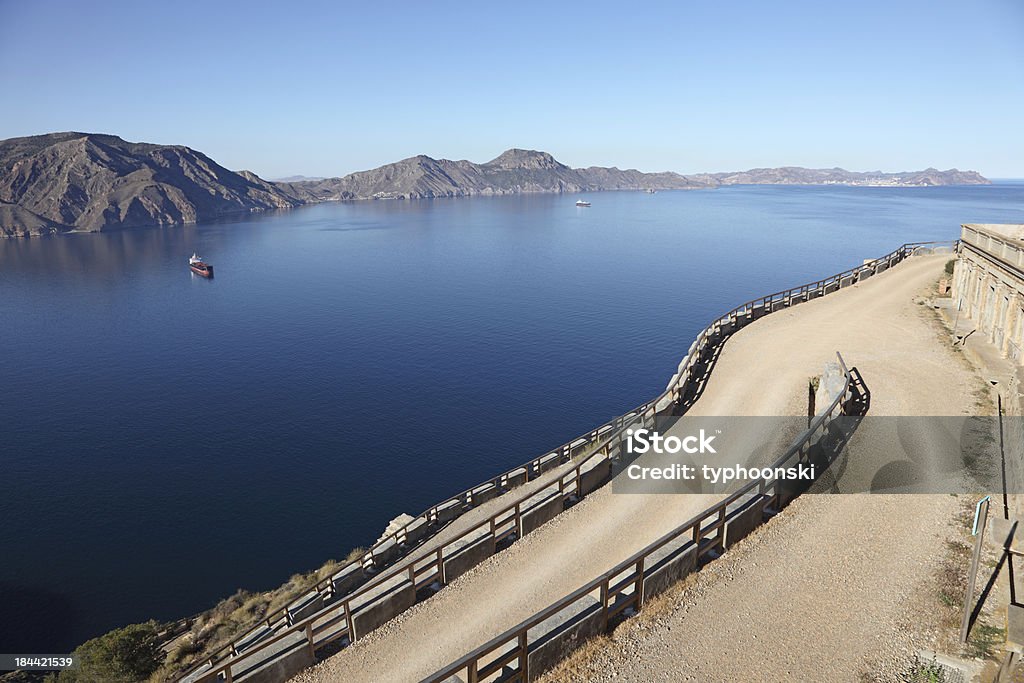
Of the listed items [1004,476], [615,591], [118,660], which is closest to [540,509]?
[615,591]

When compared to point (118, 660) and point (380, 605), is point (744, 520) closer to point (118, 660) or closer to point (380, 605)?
point (380, 605)

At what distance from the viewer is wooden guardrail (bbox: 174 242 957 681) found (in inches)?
480

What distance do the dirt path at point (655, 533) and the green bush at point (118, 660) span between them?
11.1m

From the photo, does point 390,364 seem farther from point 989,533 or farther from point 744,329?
point 989,533

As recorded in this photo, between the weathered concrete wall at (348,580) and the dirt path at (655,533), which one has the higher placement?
the dirt path at (655,533)

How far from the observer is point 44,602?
29.1m

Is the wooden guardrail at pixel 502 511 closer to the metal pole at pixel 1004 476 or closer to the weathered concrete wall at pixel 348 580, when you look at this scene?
the weathered concrete wall at pixel 348 580

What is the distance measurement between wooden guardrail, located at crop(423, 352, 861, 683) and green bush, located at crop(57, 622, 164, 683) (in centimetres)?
1323

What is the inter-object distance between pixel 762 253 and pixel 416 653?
12594cm

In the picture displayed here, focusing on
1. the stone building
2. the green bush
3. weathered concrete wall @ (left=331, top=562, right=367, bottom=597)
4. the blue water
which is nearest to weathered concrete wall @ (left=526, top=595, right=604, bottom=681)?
weathered concrete wall @ (left=331, top=562, right=367, bottom=597)

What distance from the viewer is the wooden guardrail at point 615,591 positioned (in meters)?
9.38

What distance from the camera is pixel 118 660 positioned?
60.3 ft

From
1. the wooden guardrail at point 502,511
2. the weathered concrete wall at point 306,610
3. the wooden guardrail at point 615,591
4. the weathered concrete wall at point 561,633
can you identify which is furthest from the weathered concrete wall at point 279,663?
the weathered concrete wall at point 306,610

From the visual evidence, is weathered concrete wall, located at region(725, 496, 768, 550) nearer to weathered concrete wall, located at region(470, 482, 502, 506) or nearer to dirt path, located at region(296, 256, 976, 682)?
dirt path, located at region(296, 256, 976, 682)
